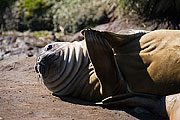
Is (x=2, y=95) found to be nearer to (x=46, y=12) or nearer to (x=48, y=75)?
(x=48, y=75)

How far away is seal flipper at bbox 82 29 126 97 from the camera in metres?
3.71

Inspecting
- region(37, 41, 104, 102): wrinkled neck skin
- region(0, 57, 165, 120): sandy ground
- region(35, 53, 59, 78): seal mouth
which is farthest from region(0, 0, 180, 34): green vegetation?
region(35, 53, 59, 78): seal mouth

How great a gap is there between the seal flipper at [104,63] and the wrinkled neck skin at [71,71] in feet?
0.54

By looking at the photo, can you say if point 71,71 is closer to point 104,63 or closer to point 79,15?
point 104,63

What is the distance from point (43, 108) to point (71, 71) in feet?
1.74

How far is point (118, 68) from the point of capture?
3885 millimetres

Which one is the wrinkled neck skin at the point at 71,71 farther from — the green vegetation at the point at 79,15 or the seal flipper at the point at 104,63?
the green vegetation at the point at 79,15

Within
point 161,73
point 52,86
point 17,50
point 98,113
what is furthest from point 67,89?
point 17,50

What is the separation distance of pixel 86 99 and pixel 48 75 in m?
0.50

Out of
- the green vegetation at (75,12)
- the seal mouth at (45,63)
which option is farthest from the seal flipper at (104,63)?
the green vegetation at (75,12)

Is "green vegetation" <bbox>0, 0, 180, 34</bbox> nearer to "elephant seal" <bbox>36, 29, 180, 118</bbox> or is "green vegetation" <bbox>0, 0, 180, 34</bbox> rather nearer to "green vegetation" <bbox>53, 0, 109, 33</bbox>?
"green vegetation" <bbox>53, 0, 109, 33</bbox>

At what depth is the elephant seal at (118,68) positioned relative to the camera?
3.70 meters

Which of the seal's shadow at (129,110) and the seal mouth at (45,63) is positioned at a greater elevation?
the seal mouth at (45,63)

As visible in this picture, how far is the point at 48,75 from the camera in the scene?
4020 millimetres
